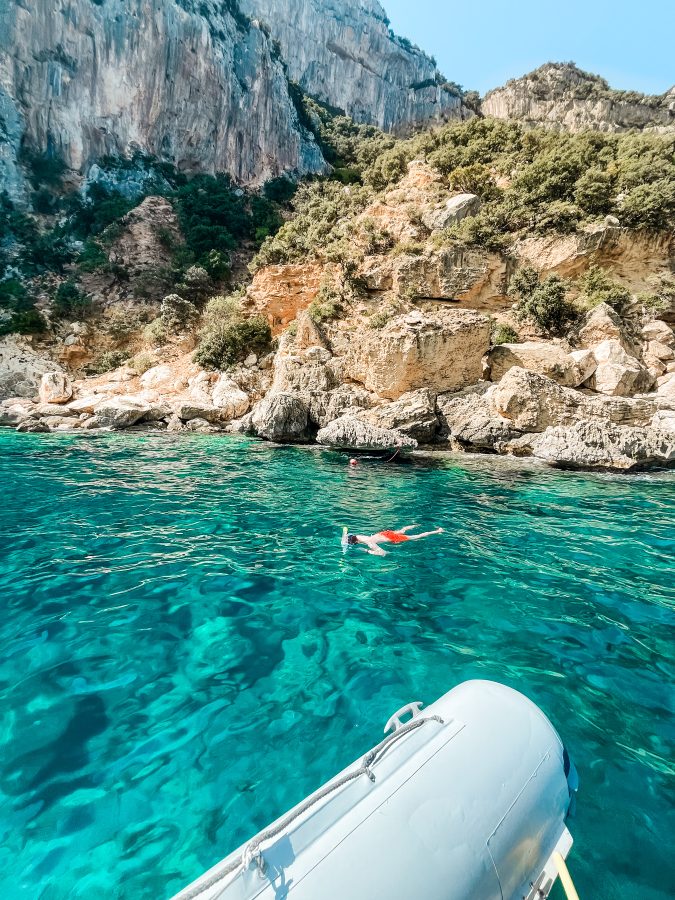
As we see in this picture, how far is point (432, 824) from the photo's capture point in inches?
60.5

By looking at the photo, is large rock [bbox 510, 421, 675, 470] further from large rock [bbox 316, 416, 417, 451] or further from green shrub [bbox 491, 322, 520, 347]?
green shrub [bbox 491, 322, 520, 347]

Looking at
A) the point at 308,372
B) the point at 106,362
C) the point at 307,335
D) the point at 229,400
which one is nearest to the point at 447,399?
the point at 308,372

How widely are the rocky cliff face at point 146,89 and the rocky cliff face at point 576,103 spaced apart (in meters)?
25.6

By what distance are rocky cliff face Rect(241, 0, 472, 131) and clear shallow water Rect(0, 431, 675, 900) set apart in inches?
2914

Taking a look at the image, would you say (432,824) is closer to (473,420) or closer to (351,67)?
(473,420)

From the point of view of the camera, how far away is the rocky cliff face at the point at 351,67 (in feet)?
197

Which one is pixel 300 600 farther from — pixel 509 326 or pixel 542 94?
pixel 542 94

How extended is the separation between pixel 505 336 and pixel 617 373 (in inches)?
194

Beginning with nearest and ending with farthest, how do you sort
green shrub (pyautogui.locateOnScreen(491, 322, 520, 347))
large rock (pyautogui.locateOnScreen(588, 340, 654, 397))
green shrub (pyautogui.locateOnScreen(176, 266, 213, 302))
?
large rock (pyautogui.locateOnScreen(588, 340, 654, 397)) < green shrub (pyautogui.locateOnScreen(491, 322, 520, 347)) < green shrub (pyautogui.locateOnScreen(176, 266, 213, 302))

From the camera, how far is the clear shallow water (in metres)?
2.33

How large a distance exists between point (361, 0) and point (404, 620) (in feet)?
334

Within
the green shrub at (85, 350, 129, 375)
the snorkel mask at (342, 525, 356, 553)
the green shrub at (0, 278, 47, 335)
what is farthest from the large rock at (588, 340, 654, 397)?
the green shrub at (0, 278, 47, 335)

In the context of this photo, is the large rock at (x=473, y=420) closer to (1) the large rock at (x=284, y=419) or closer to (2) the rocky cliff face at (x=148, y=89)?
(1) the large rock at (x=284, y=419)

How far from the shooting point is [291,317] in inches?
1048
